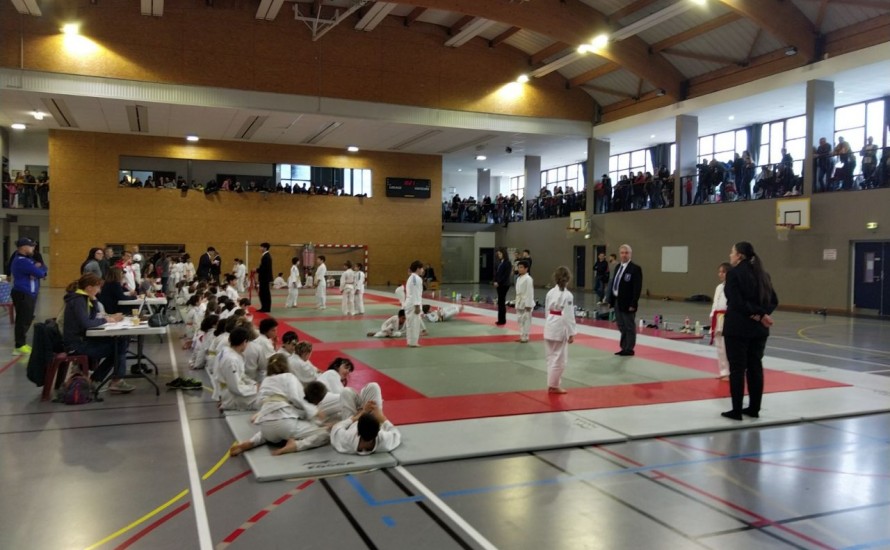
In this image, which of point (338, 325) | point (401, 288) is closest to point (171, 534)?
point (401, 288)

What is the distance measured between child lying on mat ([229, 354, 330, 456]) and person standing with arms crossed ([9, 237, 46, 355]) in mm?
6091

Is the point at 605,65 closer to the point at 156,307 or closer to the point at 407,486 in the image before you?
the point at 156,307

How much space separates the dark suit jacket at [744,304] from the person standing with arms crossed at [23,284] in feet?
31.9

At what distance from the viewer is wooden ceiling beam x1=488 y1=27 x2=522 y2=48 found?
949 inches

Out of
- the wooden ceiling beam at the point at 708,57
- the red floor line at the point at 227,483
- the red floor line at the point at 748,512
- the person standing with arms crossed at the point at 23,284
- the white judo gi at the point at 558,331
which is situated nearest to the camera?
the red floor line at the point at 748,512

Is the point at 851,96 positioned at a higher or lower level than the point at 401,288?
higher

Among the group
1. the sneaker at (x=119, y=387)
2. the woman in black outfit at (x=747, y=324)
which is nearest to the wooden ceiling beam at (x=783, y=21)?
the woman in black outfit at (x=747, y=324)

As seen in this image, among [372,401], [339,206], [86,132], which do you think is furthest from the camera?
[339,206]

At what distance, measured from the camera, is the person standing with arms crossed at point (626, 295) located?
396 inches

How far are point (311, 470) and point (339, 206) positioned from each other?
1087 inches

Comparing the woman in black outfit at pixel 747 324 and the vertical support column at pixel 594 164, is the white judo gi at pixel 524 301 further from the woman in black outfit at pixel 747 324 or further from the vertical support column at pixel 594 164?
the vertical support column at pixel 594 164

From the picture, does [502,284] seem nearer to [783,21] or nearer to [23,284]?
[23,284]

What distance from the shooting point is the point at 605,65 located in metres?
24.8

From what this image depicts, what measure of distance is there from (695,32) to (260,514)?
71.2ft
